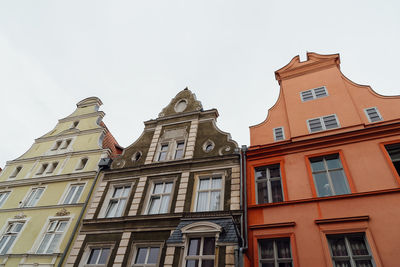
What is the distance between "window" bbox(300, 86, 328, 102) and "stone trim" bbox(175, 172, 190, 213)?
27.2 ft

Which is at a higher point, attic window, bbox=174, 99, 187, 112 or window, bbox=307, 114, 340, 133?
attic window, bbox=174, 99, 187, 112

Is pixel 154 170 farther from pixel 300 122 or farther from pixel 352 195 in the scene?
pixel 352 195

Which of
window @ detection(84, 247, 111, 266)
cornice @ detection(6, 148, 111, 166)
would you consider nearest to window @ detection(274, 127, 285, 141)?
window @ detection(84, 247, 111, 266)

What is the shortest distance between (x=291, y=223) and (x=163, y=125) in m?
11.2

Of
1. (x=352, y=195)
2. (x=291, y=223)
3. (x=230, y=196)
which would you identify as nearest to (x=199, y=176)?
(x=230, y=196)

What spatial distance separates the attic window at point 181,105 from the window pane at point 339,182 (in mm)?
11368

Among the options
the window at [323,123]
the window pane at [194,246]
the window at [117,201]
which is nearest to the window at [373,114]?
the window at [323,123]

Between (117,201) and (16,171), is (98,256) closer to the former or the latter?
(117,201)

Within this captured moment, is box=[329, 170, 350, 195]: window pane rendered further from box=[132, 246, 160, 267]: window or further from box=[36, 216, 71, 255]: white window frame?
box=[36, 216, 71, 255]: white window frame

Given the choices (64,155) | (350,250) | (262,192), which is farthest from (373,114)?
(64,155)

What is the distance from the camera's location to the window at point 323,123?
1355cm

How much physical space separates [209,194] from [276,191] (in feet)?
11.2

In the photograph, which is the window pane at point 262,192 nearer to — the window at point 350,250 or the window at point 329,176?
the window at point 329,176

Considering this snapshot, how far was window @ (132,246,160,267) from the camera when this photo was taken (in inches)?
480
